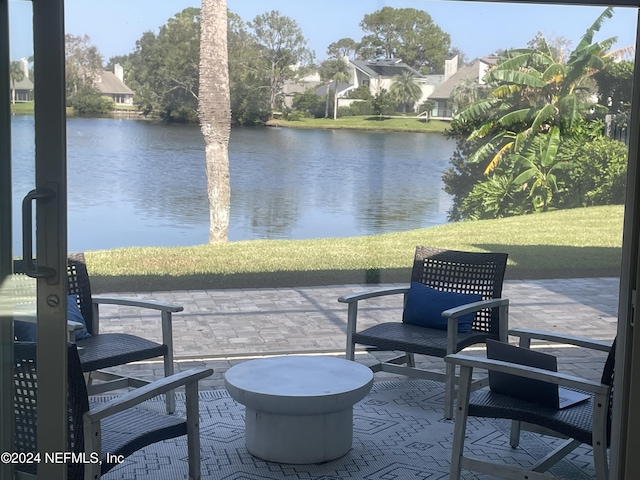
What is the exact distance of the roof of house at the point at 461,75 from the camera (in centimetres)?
1048

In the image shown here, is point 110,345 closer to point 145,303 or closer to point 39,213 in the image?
point 145,303

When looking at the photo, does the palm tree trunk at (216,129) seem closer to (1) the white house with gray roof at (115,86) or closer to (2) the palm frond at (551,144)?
(1) the white house with gray roof at (115,86)

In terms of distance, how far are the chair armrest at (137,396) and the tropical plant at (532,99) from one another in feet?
27.0

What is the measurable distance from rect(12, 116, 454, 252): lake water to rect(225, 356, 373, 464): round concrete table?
228 inches

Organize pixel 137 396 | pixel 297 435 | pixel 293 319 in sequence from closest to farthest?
pixel 137 396 < pixel 297 435 < pixel 293 319

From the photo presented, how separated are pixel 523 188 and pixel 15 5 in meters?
9.71

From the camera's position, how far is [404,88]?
9.87m

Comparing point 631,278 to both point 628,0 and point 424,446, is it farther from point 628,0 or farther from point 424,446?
point 424,446

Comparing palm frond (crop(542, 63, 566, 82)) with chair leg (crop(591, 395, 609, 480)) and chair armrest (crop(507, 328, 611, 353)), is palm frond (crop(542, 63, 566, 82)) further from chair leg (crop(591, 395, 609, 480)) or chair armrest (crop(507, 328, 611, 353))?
chair leg (crop(591, 395, 609, 480))

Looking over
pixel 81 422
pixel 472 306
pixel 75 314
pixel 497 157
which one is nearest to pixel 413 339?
pixel 472 306

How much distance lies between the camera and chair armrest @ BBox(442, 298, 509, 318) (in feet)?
14.0

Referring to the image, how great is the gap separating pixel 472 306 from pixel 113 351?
186cm

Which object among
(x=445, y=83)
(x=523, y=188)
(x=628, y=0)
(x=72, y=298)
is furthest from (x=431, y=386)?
(x=523, y=188)

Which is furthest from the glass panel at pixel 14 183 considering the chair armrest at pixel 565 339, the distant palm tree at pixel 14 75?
the chair armrest at pixel 565 339
